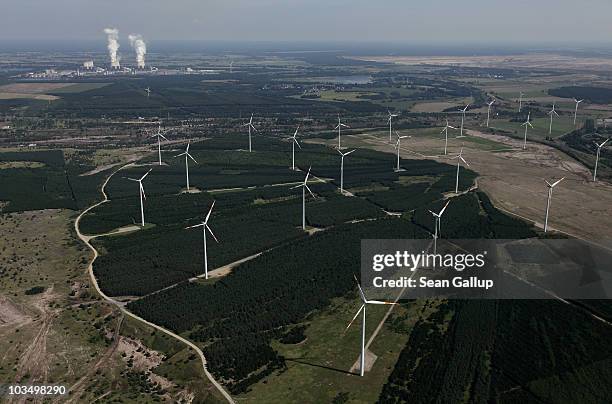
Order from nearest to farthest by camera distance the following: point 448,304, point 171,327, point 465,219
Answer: point 171,327 < point 448,304 < point 465,219

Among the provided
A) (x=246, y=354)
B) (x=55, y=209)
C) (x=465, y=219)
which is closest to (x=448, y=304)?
(x=246, y=354)

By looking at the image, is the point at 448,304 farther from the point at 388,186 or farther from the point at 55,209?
the point at 55,209

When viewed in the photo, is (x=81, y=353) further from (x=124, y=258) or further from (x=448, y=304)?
(x=448, y=304)

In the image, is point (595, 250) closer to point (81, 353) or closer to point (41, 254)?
point (81, 353)

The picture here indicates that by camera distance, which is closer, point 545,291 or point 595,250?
point 545,291

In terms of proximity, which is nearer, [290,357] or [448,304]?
[290,357]

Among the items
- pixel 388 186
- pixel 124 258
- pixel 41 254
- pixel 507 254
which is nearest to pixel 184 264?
pixel 124 258

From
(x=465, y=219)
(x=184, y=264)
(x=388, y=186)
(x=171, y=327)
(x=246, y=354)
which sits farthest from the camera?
(x=388, y=186)

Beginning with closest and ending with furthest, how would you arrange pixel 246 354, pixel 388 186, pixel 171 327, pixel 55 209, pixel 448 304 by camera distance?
pixel 246 354 → pixel 171 327 → pixel 448 304 → pixel 55 209 → pixel 388 186

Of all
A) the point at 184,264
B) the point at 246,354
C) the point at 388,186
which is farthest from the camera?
the point at 388,186
